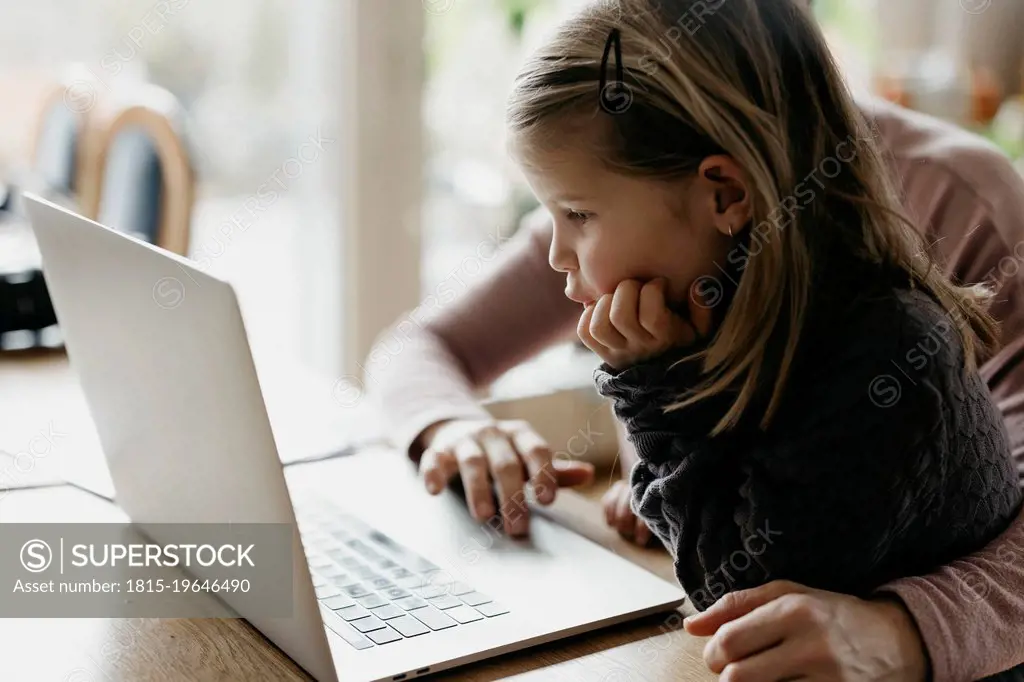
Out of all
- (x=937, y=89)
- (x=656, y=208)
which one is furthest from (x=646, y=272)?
(x=937, y=89)

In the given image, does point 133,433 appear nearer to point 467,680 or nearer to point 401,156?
point 467,680

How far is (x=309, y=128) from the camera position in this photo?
2.18m

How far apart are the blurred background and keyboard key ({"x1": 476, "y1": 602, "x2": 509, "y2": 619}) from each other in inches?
41.4

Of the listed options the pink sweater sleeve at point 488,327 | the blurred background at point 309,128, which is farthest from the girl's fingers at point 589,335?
the blurred background at point 309,128

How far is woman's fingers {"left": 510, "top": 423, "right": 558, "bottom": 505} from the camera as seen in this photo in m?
1.02

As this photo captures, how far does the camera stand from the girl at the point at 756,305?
0.74m

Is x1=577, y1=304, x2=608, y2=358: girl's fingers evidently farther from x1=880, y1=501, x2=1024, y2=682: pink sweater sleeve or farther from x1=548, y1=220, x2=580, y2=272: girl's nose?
x1=880, y1=501, x2=1024, y2=682: pink sweater sleeve

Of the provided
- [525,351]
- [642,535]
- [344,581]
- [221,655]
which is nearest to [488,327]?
[525,351]

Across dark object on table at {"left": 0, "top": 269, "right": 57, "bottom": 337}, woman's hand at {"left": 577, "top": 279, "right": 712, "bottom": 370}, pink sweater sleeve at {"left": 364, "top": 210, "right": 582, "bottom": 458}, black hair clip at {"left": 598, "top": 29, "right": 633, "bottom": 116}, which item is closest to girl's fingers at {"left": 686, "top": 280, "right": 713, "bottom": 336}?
woman's hand at {"left": 577, "top": 279, "right": 712, "bottom": 370}

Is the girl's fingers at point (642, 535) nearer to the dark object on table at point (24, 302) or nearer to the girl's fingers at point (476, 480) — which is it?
the girl's fingers at point (476, 480)

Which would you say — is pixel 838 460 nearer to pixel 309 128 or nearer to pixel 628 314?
pixel 628 314

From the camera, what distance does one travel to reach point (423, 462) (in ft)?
3.56

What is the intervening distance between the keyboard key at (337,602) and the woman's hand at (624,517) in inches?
11.1

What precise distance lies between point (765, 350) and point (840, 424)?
0.07m
